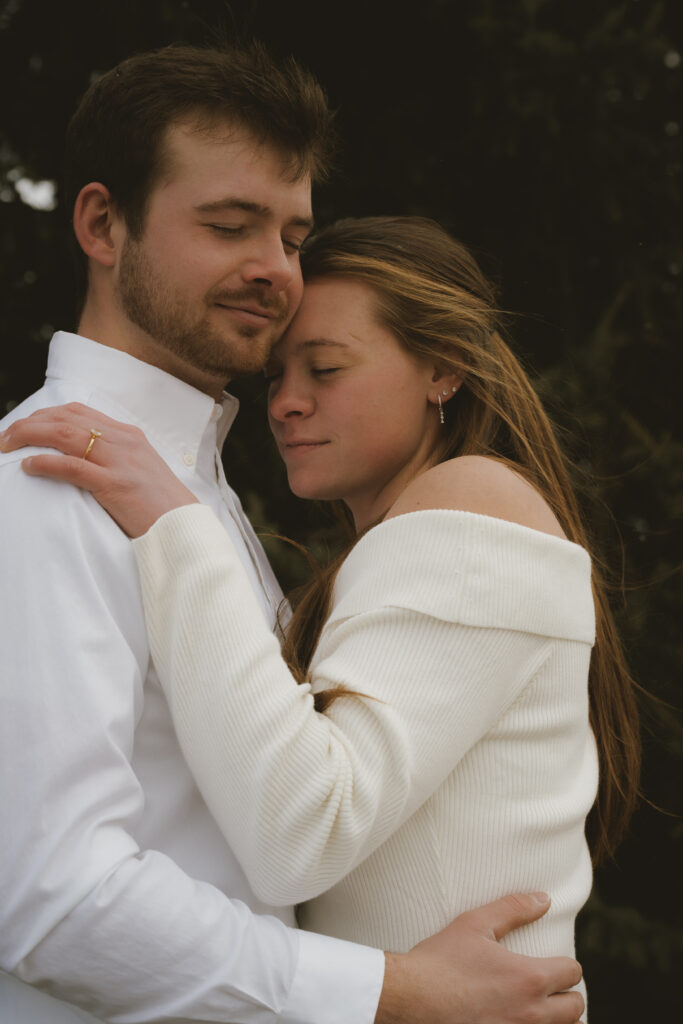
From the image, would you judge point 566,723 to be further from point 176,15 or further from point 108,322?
point 176,15

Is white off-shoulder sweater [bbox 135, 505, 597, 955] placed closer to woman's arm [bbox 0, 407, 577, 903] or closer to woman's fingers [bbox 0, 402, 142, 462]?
woman's arm [bbox 0, 407, 577, 903]

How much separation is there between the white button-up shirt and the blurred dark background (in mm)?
1674

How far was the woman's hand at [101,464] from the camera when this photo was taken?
1.82 meters

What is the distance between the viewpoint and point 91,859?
164 centimetres

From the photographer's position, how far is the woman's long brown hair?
8.04ft

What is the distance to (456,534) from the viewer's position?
6.37 ft

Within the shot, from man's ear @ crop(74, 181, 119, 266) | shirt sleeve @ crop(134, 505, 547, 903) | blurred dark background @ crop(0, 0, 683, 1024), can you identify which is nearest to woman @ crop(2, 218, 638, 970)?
shirt sleeve @ crop(134, 505, 547, 903)

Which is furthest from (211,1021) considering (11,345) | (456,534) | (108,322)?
(11,345)

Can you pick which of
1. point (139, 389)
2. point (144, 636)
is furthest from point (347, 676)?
point (139, 389)

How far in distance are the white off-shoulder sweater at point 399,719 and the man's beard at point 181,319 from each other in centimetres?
51

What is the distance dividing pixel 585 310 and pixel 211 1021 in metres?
2.88

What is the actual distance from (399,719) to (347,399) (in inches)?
36.3

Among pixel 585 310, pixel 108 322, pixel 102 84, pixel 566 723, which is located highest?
pixel 102 84

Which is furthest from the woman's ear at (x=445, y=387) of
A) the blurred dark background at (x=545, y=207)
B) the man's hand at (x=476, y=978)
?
the man's hand at (x=476, y=978)
